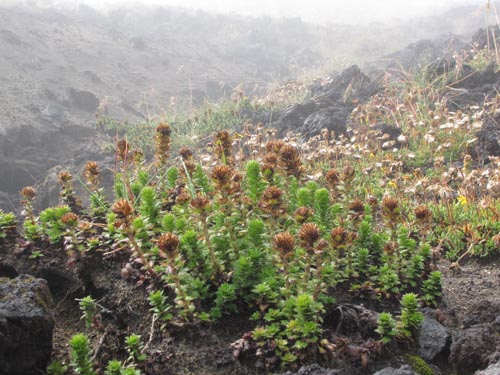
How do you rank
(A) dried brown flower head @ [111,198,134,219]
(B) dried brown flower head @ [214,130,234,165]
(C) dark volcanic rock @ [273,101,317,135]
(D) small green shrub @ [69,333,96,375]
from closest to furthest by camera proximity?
(D) small green shrub @ [69,333,96,375], (A) dried brown flower head @ [111,198,134,219], (B) dried brown flower head @ [214,130,234,165], (C) dark volcanic rock @ [273,101,317,135]

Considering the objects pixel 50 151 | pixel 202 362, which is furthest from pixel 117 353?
pixel 50 151

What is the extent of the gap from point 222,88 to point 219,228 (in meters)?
18.1

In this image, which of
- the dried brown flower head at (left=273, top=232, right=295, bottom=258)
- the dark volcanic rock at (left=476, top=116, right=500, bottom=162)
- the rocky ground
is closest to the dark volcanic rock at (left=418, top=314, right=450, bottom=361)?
the rocky ground

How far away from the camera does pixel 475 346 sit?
2406 millimetres

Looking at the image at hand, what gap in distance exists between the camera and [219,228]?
2.88 m

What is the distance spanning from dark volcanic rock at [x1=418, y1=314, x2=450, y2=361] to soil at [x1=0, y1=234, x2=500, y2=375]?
65mm

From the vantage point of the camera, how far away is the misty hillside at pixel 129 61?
11.6 metres

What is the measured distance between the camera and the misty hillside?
11570 mm

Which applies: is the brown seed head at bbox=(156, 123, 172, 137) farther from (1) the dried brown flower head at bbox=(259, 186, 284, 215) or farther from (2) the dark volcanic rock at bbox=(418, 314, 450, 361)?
(2) the dark volcanic rock at bbox=(418, 314, 450, 361)

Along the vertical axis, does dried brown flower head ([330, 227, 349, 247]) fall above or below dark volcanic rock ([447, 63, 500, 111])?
below

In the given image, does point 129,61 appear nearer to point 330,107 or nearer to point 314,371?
point 330,107

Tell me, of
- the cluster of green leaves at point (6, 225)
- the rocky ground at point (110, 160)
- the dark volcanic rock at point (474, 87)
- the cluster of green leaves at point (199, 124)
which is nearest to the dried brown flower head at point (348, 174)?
the rocky ground at point (110, 160)

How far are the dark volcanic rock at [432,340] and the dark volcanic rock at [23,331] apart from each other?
199 centimetres

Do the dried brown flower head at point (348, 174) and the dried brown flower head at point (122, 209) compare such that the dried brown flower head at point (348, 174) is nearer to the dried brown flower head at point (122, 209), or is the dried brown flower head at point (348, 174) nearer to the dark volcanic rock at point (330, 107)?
the dried brown flower head at point (122, 209)
